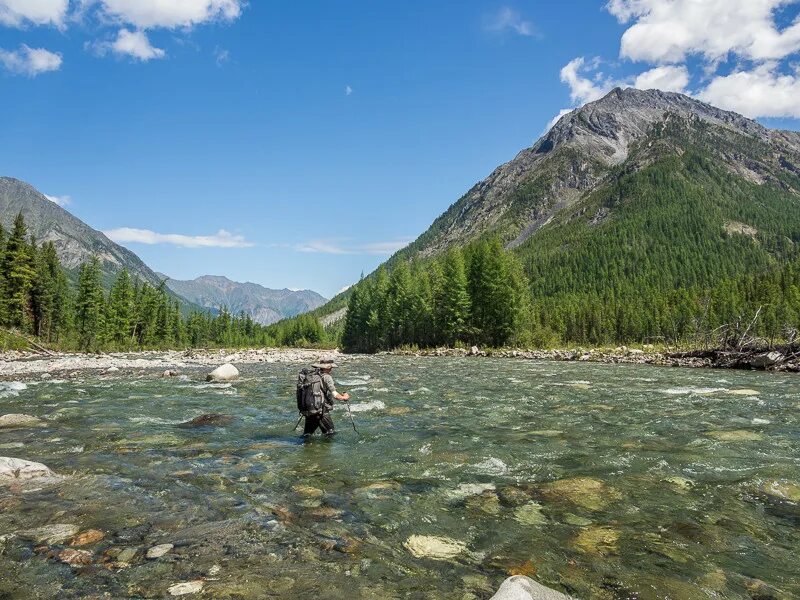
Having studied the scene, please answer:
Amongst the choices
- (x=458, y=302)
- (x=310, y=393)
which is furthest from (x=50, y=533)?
(x=458, y=302)

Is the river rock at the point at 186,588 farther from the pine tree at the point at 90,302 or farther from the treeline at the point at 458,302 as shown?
the pine tree at the point at 90,302

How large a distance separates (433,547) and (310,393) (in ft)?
21.4

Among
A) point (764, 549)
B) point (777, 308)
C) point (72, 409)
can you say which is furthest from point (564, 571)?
point (777, 308)

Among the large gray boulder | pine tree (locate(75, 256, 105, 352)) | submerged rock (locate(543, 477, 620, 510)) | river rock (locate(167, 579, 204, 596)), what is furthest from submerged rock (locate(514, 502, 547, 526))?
pine tree (locate(75, 256, 105, 352))

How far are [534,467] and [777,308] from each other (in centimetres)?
11248

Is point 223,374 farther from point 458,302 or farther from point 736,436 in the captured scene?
point 458,302

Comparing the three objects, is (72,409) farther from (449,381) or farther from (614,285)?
(614,285)

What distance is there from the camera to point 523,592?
3.93 meters

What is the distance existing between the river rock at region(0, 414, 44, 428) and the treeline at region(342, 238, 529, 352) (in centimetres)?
5732

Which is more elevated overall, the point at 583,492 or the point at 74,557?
the point at 74,557

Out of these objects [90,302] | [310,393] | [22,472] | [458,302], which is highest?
[90,302]

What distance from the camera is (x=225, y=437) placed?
11578 millimetres

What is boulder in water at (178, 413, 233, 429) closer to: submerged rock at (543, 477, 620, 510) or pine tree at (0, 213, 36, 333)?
submerged rock at (543, 477, 620, 510)

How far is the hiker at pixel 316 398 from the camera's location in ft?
38.0
